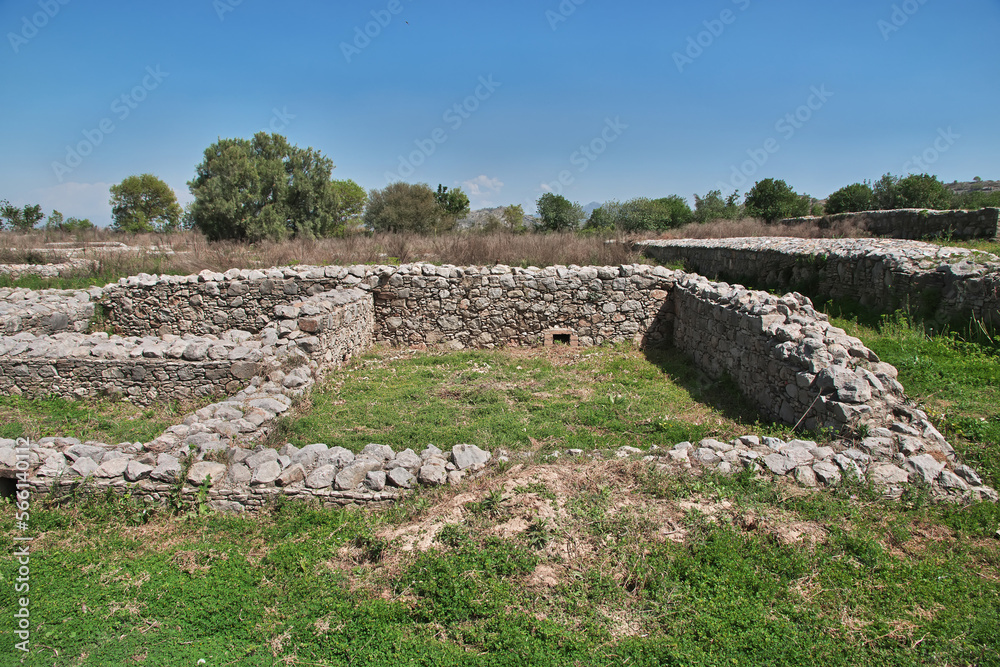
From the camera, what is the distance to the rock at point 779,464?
4511 mm

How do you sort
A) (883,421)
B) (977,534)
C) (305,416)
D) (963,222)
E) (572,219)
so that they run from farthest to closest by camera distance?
(572,219)
(963,222)
(305,416)
(883,421)
(977,534)

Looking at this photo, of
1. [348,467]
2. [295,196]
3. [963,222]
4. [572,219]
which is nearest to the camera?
[348,467]

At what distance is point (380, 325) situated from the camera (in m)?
11.4

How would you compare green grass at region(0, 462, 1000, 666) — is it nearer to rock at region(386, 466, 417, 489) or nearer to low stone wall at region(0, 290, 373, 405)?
rock at region(386, 466, 417, 489)

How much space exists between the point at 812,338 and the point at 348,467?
5.13 meters

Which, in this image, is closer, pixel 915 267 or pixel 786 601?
pixel 786 601

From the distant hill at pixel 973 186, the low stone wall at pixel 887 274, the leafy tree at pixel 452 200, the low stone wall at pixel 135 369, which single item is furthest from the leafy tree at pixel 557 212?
the low stone wall at pixel 135 369

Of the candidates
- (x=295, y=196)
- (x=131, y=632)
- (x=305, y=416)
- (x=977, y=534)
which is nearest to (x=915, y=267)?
(x=977, y=534)

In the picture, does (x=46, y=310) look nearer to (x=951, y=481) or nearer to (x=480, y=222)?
(x=951, y=481)

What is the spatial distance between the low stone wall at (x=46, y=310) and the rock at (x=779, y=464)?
12.5m

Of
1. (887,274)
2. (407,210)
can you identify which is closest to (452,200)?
(407,210)


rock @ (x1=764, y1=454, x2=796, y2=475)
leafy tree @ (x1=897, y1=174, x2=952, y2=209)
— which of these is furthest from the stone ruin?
leafy tree @ (x1=897, y1=174, x2=952, y2=209)

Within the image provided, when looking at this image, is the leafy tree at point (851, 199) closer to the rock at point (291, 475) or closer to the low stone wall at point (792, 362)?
the low stone wall at point (792, 362)

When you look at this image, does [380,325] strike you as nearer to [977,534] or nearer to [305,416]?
[305,416]
